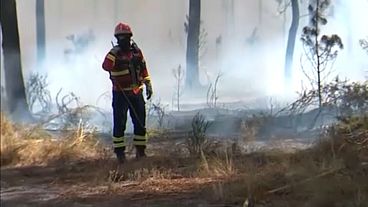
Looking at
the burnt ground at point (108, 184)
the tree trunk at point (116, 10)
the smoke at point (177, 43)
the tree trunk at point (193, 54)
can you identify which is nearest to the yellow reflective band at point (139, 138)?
the burnt ground at point (108, 184)

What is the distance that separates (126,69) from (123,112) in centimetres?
58

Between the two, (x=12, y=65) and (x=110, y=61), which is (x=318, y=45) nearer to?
(x=110, y=61)

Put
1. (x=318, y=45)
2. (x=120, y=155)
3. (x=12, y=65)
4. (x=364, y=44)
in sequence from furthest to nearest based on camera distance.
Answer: (x=318, y=45)
(x=12, y=65)
(x=364, y=44)
(x=120, y=155)

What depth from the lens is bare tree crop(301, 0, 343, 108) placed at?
1024cm

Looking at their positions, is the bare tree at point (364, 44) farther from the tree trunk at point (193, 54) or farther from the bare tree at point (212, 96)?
the tree trunk at point (193, 54)

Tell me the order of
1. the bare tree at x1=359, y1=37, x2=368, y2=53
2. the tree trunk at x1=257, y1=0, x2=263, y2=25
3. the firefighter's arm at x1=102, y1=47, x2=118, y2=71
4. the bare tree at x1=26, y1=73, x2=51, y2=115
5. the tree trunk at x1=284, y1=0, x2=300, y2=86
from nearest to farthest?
the firefighter's arm at x1=102, y1=47, x2=118, y2=71 < the bare tree at x1=359, y1=37, x2=368, y2=53 < the tree trunk at x1=257, y1=0, x2=263, y2=25 < the tree trunk at x1=284, y1=0, x2=300, y2=86 < the bare tree at x1=26, y1=73, x2=51, y2=115

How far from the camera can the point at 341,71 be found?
34.2 feet

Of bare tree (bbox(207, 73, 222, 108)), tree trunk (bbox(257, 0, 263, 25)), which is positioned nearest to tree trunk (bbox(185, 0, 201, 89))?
bare tree (bbox(207, 73, 222, 108))

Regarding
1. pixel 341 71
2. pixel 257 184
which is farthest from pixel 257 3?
pixel 257 184

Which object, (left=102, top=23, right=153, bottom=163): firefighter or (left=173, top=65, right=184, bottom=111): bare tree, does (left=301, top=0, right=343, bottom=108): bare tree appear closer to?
(left=173, top=65, right=184, bottom=111): bare tree

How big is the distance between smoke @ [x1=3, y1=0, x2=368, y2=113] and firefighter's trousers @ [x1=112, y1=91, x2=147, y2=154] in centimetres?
150

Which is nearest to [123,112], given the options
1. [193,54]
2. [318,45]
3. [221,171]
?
[221,171]

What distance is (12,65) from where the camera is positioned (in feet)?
32.9

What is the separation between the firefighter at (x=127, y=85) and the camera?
8953mm
